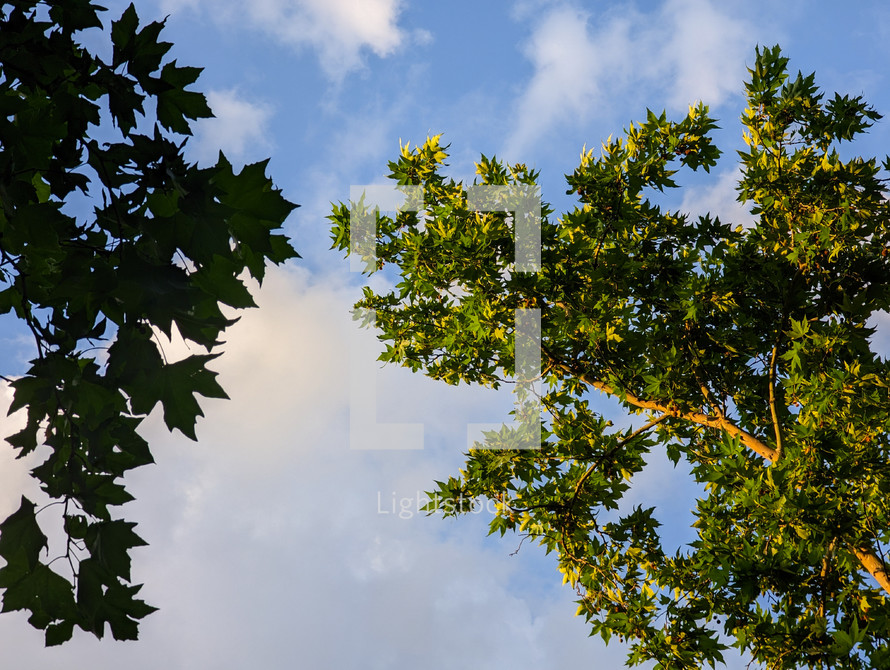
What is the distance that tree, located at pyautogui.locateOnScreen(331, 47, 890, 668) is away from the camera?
706 cm

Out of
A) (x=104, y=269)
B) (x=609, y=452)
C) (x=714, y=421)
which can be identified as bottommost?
(x=104, y=269)

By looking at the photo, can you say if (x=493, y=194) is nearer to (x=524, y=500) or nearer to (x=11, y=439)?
(x=524, y=500)

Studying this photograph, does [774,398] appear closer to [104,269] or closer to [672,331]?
[672,331]

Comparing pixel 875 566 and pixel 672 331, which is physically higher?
pixel 672 331

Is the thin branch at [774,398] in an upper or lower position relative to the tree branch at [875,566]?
upper

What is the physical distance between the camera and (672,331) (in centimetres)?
873

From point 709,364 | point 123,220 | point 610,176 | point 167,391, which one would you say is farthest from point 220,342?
point 709,364

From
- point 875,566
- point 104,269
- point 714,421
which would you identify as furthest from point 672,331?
point 104,269

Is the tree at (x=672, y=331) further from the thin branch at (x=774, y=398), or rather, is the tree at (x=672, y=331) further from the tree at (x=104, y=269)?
the tree at (x=104, y=269)

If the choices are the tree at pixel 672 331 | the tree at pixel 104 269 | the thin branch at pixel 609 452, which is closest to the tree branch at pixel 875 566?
the tree at pixel 672 331

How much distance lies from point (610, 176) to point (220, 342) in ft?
22.8

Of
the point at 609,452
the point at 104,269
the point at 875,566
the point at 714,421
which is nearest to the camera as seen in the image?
the point at 104,269

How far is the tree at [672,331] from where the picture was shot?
23.2 feet

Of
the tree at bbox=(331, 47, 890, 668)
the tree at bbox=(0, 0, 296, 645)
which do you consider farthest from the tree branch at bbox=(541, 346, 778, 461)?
the tree at bbox=(0, 0, 296, 645)
